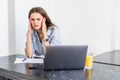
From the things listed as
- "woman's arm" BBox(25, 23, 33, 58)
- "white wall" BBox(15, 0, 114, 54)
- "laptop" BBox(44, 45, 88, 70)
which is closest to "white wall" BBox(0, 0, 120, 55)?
"white wall" BBox(15, 0, 114, 54)

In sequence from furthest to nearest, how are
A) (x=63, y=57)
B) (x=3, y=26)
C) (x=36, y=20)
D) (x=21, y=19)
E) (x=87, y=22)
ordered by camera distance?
(x=87, y=22), (x=21, y=19), (x=3, y=26), (x=36, y=20), (x=63, y=57)

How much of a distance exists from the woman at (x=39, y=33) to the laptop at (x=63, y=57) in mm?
751

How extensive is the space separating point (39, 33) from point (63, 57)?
98 cm

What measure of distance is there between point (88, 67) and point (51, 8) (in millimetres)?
2024

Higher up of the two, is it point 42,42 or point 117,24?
point 117,24

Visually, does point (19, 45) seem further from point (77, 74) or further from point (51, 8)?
point (77, 74)

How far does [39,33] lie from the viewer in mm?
2357

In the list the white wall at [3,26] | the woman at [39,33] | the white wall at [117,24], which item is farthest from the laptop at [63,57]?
the white wall at [117,24]

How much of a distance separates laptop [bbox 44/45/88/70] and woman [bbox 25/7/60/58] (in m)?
0.75

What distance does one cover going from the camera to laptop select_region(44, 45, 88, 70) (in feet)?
4.70

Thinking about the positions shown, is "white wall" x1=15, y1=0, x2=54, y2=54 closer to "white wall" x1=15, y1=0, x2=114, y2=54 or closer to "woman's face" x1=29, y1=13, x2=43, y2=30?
"white wall" x1=15, y1=0, x2=114, y2=54

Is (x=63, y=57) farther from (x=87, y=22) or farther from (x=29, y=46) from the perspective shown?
(x=87, y=22)

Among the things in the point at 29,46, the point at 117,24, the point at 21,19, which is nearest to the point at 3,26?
the point at 21,19

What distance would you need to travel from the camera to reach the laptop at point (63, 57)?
1.43m
